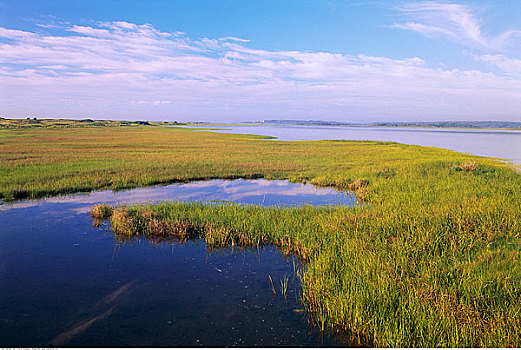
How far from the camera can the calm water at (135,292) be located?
6.45 m

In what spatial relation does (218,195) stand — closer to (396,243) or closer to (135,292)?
(135,292)

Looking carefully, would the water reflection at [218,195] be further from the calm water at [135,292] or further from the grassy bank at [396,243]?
the calm water at [135,292]

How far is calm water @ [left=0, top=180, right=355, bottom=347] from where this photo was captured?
6445mm

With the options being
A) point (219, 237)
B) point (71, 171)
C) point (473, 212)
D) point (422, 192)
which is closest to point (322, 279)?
point (219, 237)

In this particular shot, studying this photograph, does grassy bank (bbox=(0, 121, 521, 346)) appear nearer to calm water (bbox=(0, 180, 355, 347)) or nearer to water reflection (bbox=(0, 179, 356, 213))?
calm water (bbox=(0, 180, 355, 347))

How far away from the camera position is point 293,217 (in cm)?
1284

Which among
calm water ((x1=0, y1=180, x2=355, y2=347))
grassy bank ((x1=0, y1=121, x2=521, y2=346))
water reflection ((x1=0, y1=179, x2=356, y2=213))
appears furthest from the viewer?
water reflection ((x1=0, y1=179, x2=356, y2=213))

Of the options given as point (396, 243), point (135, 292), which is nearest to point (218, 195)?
point (135, 292)

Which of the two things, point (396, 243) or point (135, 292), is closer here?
point (135, 292)

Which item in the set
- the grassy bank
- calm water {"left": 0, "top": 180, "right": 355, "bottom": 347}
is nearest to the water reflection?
the grassy bank

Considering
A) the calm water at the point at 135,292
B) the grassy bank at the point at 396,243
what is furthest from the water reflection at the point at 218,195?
the calm water at the point at 135,292

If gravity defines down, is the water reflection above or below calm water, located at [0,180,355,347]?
above

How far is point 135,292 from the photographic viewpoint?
26.8 feet

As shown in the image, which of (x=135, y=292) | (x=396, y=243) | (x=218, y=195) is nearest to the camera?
(x=135, y=292)
